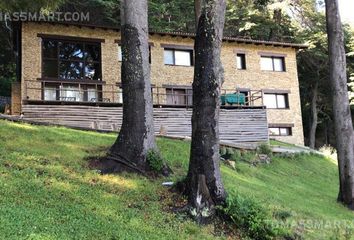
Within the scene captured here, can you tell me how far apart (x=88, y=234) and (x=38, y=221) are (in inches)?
29.6

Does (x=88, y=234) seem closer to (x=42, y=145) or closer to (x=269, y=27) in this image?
(x=42, y=145)

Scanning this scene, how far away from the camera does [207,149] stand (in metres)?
8.38

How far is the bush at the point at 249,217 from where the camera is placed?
761 cm

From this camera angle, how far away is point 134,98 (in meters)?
10.6

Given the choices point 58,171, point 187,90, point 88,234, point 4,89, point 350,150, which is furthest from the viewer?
point 4,89

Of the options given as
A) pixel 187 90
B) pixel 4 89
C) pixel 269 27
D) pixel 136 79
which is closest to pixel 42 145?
pixel 136 79

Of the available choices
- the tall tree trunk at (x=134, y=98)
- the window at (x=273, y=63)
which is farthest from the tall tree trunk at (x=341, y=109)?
the window at (x=273, y=63)

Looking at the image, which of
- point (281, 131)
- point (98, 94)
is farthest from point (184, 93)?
point (281, 131)

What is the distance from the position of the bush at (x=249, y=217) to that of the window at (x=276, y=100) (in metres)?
23.0

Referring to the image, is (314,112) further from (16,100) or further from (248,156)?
(16,100)

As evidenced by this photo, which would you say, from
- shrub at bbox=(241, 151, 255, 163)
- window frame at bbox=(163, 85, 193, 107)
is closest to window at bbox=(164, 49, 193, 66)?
window frame at bbox=(163, 85, 193, 107)

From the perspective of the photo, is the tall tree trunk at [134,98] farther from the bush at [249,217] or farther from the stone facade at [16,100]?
the stone facade at [16,100]

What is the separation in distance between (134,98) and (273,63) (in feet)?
73.4

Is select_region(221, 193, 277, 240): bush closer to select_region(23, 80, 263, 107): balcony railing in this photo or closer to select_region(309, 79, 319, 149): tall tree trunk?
select_region(23, 80, 263, 107): balcony railing
